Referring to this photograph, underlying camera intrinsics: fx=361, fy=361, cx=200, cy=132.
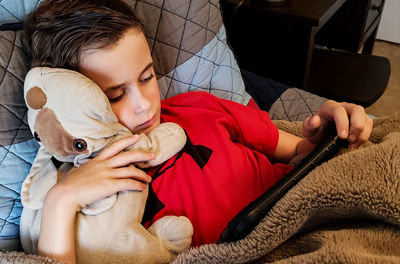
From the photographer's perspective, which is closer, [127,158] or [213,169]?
[127,158]

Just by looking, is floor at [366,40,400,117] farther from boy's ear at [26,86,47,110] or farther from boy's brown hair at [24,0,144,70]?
boy's ear at [26,86,47,110]

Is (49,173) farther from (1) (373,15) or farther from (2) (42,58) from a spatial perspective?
(1) (373,15)

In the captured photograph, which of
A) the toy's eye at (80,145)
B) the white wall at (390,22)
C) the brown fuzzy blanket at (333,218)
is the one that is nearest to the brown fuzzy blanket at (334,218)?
the brown fuzzy blanket at (333,218)

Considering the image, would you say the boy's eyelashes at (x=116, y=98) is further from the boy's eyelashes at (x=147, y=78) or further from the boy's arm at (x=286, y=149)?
the boy's arm at (x=286, y=149)

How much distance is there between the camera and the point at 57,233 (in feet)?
1.81

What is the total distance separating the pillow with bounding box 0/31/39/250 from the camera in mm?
673

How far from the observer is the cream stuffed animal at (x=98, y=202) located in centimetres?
57

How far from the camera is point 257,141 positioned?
84cm

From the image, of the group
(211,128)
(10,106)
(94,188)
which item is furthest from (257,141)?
(10,106)

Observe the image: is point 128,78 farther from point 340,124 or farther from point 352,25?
point 352,25

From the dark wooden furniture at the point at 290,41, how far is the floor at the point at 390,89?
1.51ft

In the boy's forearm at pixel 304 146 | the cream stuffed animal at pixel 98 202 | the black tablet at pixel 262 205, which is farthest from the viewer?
the boy's forearm at pixel 304 146

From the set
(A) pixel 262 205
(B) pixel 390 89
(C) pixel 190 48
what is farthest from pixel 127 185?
(B) pixel 390 89

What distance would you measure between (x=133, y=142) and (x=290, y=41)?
2.85 ft
